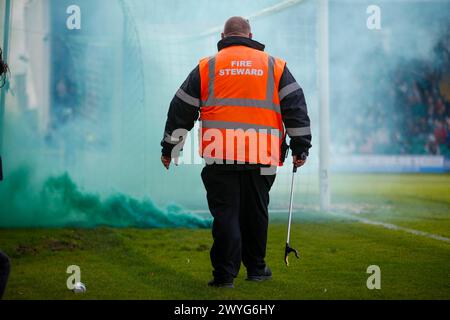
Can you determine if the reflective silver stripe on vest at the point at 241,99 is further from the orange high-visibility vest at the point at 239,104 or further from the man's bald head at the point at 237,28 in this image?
the man's bald head at the point at 237,28

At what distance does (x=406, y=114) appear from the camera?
22.6m

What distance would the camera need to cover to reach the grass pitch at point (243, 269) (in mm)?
4375

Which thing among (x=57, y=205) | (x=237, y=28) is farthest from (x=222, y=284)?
(x=57, y=205)

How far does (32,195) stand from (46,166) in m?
0.35

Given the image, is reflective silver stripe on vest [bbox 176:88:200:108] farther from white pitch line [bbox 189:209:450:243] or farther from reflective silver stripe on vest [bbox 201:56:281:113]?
white pitch line [bbox 189:209:450:243]

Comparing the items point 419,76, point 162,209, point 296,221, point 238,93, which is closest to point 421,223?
point 296,221

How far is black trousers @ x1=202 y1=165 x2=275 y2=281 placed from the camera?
4438mm

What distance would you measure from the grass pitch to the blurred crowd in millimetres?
12956

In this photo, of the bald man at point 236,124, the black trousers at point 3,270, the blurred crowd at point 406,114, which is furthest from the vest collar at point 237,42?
the blurred crowd at point 406,114

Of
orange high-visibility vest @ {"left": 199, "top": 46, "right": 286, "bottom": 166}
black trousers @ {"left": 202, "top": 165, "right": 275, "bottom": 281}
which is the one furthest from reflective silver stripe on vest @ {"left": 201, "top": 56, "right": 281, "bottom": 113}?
black trousers @ {"left": 202, "top": 165, "right": 275, "bottom": 281}

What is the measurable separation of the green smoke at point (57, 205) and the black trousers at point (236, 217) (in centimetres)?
287

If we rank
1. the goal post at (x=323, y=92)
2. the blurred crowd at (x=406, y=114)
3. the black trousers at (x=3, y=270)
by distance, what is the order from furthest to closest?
the blurred crowd at (x=406, y=114) → the goal post at (x=323, y=92) → the black trousers at (x=3, y=270)

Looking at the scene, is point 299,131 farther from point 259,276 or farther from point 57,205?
point 57,205
